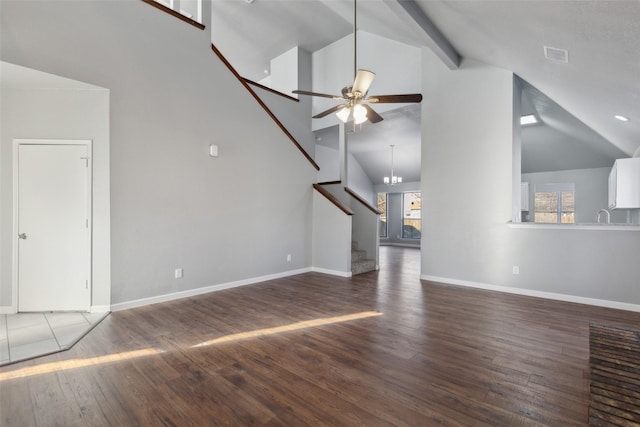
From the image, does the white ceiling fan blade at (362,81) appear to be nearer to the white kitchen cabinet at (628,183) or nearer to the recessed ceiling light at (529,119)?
the white kitchen cabinet at (628,183)

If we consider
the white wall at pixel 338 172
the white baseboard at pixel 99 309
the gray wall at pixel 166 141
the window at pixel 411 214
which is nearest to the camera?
the gray wall at pixel 166 141

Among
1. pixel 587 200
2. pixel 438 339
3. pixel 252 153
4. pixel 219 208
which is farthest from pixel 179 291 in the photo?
pixel 587 200

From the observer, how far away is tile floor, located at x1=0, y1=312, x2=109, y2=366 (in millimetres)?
2506

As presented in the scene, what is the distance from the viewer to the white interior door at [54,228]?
11.2 feet

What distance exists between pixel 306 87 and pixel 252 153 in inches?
134

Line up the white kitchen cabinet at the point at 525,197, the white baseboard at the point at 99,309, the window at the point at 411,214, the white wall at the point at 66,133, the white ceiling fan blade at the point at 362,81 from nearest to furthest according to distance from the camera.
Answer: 1. the white ceiling fan blade at the point at 362,81
2. the white wall at the point at 66,133
3. the white baseboard at the point at 99,309
4. the white kitchen cabinet at the point at 525,197
5. the window at the point at 411,214

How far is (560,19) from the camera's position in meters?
2.46

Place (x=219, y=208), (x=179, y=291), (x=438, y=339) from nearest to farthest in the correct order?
(x=438, y=339)
(x=179, y=291)
(x=219, y=208)

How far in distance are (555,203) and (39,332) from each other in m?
10.5

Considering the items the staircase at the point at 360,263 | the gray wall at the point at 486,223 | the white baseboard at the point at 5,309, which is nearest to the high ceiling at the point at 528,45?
the gray wall at the point at 486,223

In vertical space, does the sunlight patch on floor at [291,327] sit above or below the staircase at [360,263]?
A: below

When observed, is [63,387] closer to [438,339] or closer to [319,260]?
[438,339]

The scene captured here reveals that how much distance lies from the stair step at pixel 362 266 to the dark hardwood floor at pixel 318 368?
6.06 ft

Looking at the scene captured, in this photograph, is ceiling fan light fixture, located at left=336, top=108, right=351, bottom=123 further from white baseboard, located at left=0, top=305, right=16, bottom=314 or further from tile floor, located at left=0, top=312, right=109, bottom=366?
white baseboard, located at left=0, top=305, right=16, bottom=314
